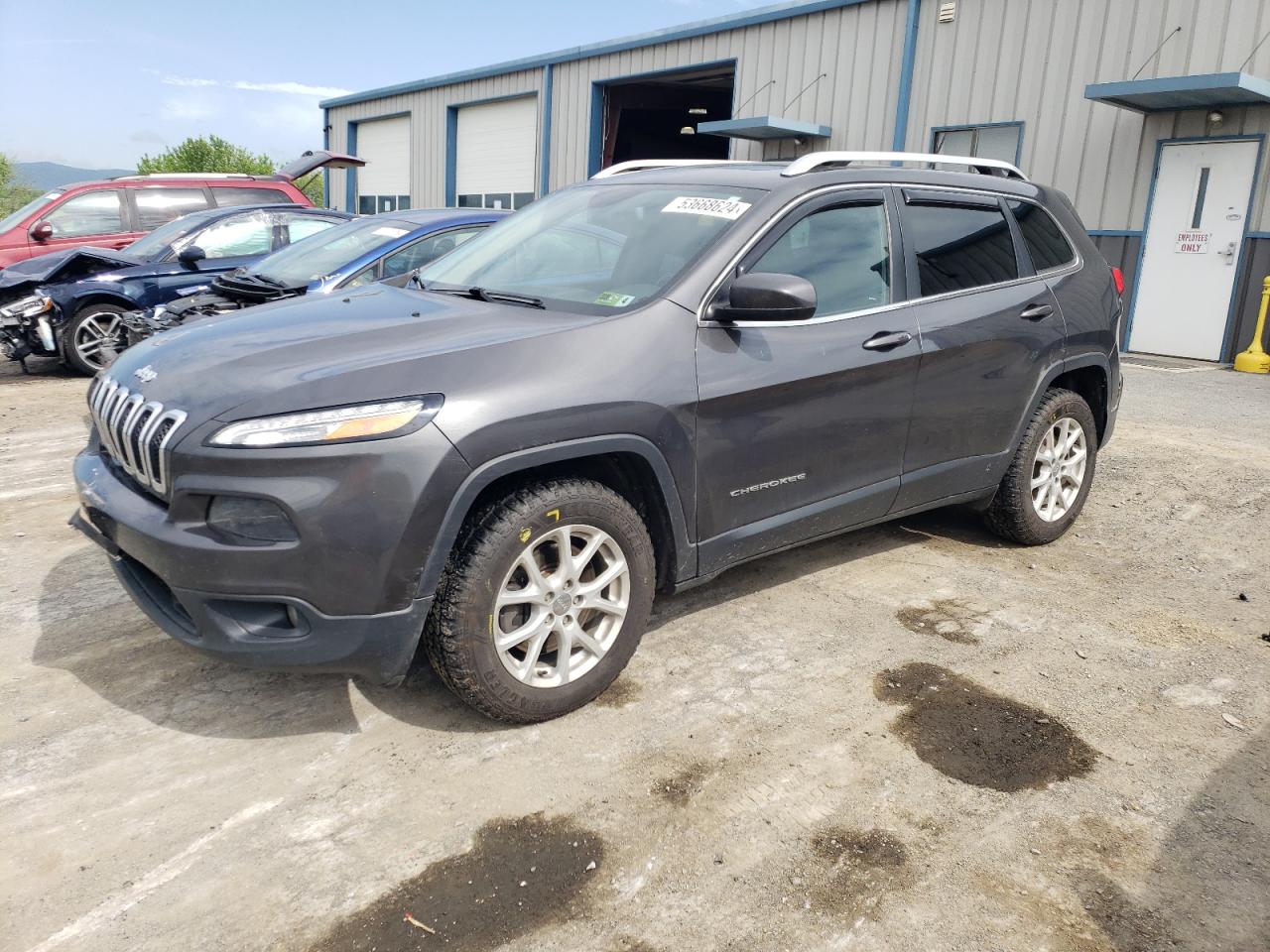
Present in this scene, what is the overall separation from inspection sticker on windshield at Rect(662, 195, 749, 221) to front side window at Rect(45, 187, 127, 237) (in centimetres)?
932

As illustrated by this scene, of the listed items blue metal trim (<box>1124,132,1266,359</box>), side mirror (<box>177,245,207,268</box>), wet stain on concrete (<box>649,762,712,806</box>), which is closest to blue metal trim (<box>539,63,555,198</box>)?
blue metal trim (<box>1124,132,1266,359</box>)

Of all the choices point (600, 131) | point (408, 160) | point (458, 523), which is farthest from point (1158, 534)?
point (408, 160)

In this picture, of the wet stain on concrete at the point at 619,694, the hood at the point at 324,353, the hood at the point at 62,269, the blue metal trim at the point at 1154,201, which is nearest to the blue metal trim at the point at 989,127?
the blue metal trim at the point at 1154,201

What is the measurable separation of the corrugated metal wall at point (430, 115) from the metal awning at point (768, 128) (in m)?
7.48

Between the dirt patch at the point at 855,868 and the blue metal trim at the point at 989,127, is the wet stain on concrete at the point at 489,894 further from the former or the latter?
the blue metal trim at the point at 989,127

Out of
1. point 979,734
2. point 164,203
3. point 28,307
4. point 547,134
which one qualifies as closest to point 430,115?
point 547,134

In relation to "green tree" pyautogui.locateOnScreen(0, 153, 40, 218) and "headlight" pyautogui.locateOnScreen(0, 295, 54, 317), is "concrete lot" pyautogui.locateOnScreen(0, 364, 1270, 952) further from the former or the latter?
"green tree" pyautogui.locateOnScreen(0, 153, 40, 218)

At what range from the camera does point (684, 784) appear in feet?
9.07

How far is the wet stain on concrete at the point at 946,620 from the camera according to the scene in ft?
12.5

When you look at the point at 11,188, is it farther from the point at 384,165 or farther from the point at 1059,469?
the point at 1059,469

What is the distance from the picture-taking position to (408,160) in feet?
83.5

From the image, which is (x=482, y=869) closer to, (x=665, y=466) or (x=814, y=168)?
(x=665, y=466)

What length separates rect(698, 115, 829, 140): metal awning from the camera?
14.8 metres

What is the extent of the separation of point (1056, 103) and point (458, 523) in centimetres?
1252
